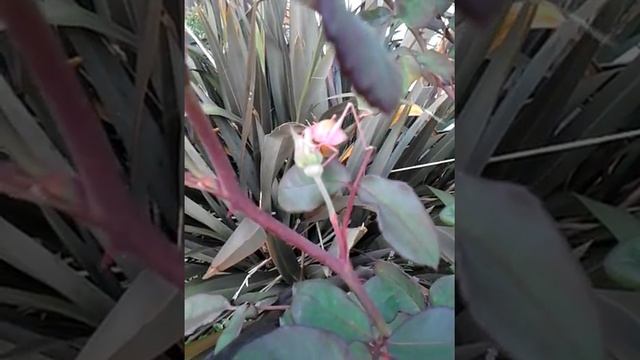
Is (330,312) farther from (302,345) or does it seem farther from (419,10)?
(419,10)

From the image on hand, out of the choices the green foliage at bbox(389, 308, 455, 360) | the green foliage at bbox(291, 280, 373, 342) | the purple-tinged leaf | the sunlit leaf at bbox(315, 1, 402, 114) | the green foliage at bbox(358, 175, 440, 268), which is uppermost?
the sunlit leaf at bbox(315, 1, 402, 114)

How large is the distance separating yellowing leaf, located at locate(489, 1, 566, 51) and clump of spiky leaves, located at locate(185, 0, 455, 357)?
0.06 ft

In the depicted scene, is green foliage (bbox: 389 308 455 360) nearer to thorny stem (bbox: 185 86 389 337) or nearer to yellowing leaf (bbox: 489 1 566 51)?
thorny stem (bbox: 185 86 389 337)

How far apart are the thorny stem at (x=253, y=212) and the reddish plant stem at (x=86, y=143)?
0.04 m

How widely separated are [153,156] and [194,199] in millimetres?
44

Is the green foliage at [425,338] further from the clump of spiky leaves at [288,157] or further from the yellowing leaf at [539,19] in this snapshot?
the yellowing leaf at [539,19]

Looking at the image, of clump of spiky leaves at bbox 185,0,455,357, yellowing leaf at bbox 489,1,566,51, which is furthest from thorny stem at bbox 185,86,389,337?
yellowing leaf at bbox 489,1,566,51

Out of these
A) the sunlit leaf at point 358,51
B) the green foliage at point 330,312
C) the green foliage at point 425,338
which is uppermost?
the sunlit leaf at point 358,51

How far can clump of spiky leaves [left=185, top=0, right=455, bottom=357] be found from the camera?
0.25 metres

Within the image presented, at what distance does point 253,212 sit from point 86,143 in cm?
8

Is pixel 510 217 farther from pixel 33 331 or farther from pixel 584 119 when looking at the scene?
pixel 33 331

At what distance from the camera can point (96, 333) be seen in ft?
0.76

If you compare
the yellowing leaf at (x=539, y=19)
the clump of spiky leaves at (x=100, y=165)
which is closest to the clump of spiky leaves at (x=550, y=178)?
the yellowing leaf at (x=539, y=19)

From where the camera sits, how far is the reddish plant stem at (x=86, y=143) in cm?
18
